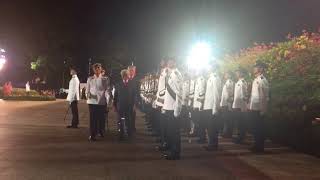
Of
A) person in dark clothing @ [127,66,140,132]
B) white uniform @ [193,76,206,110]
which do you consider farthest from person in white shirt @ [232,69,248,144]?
person in dark clothing @ [127,66,140,132]

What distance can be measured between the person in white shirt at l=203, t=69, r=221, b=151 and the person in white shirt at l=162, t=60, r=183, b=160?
5.51ft

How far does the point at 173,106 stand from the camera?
36.8 feet

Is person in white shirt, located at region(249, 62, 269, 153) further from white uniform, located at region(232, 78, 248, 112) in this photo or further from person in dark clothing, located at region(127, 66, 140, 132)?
person in dark clothing, located at region(127, 66, 140, 132)

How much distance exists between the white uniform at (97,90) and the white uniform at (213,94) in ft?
9.92

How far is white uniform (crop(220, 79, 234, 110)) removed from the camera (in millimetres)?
14867

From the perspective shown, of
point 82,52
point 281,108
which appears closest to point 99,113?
point 281,108

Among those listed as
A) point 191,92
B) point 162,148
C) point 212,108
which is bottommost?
point 162,148

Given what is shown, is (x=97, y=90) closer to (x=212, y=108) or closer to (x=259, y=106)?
(x=212, y=108)

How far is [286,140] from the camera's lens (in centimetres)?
1398

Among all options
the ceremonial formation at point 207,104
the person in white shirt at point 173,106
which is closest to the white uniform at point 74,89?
the ceremonial formation at point 207,104

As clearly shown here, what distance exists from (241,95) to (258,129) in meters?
2.07

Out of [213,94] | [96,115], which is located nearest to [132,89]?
[96,115]

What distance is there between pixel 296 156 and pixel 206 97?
8.36ft

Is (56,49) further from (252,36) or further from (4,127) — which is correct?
(4,127)
